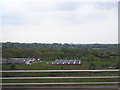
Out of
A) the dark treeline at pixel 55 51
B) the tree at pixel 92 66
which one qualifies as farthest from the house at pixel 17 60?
the tree at pixel 92 66

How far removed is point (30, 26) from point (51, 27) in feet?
0.98

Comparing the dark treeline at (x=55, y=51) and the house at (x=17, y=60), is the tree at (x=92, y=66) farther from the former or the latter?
the house at (x=17, y=60)

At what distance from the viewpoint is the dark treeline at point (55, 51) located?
91.5 inches

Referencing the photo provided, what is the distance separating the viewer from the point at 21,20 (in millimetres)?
2424

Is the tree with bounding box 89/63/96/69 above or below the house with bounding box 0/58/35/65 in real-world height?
below

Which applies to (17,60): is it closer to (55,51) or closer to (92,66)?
(55,51)

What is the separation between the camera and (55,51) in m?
2.38

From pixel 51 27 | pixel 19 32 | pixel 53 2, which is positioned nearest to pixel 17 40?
pixel 19 32

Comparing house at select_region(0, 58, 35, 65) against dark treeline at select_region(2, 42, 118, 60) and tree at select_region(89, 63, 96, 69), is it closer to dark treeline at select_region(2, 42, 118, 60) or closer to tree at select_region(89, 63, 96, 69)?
dark treeline at select_region(2, 42, 118, 60)

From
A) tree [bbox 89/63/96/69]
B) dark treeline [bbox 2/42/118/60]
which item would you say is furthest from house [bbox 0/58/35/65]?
tree [bbox 89/63/96/69]

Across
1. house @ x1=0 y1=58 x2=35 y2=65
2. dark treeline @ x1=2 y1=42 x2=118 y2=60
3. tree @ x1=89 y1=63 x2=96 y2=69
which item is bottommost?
tree @ x1=89 y1=63 x2=96 y2=69

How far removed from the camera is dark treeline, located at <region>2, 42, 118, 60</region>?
2.32 m

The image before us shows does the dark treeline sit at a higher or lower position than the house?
higher

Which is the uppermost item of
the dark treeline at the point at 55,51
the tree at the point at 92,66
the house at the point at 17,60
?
the dark treeline at the point at 55,51
